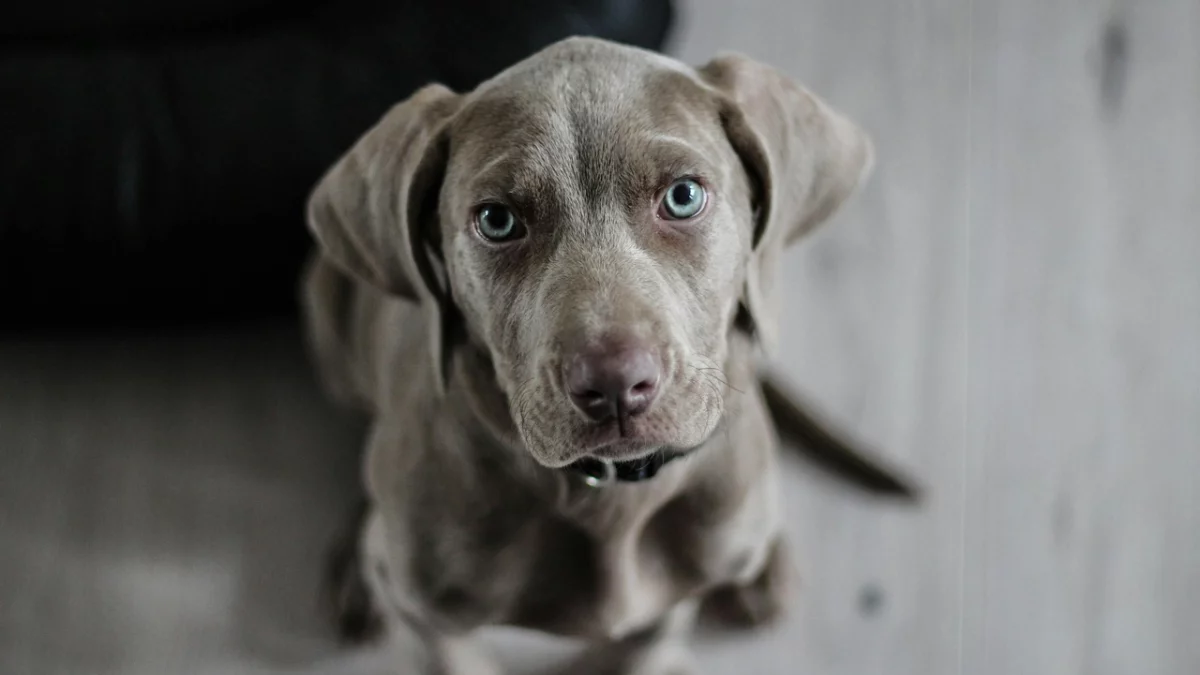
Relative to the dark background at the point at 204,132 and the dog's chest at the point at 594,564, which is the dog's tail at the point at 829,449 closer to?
the dog's chest at the point at 594,564

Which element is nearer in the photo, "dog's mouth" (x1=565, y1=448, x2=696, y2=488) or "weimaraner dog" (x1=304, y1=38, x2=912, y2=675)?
"weimaraner dog" (x1=304, y1=38, x2=912, y2=675)

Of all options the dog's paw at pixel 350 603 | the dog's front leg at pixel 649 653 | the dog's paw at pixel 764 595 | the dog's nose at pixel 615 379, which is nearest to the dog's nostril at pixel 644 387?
the dog's nose at pixel 615 379

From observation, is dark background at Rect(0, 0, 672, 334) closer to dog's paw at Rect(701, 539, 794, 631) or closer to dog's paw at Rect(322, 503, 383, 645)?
dog's paw at Rect(322, 503, 383, 645)

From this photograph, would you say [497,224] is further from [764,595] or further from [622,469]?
[764,595]

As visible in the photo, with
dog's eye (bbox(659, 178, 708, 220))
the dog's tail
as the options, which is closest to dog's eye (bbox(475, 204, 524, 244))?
dog's eye (bbox(659, 178, 708, 220))

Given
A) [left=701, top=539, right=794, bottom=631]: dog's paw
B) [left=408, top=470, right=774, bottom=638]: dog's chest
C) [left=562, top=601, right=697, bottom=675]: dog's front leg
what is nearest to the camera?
[left=408, top=470, right=774, bottom=638]: dog's chest

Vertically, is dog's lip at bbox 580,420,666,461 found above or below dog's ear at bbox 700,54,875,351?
below

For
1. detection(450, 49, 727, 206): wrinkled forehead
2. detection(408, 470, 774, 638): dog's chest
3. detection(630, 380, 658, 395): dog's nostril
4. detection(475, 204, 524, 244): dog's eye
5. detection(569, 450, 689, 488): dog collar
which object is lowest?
detection(408, 470, 774, 638): dog's chest
